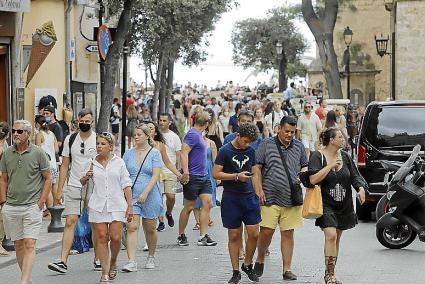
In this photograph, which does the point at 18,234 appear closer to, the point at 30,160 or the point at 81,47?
the point at 30,160

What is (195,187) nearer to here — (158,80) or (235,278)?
(235,278)

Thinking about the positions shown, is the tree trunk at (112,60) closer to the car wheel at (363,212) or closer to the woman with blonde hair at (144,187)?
the car wheel at (363,212)

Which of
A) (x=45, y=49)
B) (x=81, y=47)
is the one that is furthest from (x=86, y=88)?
(x=45, y=49)

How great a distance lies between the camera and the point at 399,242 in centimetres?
1393

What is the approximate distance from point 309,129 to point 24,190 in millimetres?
14686

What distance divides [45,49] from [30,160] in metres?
12.2

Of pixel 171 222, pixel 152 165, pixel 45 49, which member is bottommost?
pixel 171 222

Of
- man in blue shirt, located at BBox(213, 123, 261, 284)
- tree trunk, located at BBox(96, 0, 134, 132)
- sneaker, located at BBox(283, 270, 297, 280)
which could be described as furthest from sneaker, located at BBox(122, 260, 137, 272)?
tree trunk, located at BBox(96, 0, 134, 132)

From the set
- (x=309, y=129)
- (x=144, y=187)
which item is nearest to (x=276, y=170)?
(x=144, y=187)

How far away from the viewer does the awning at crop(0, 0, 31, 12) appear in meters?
20.5

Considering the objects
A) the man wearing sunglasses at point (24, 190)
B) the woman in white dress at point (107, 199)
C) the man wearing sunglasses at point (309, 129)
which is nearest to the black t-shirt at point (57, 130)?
the woman in white dress at point (107, 199)

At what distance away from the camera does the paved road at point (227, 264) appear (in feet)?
38.2

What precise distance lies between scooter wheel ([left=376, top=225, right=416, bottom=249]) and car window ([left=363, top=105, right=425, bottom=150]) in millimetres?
2721

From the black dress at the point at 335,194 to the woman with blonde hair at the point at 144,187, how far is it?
2.12 metres
